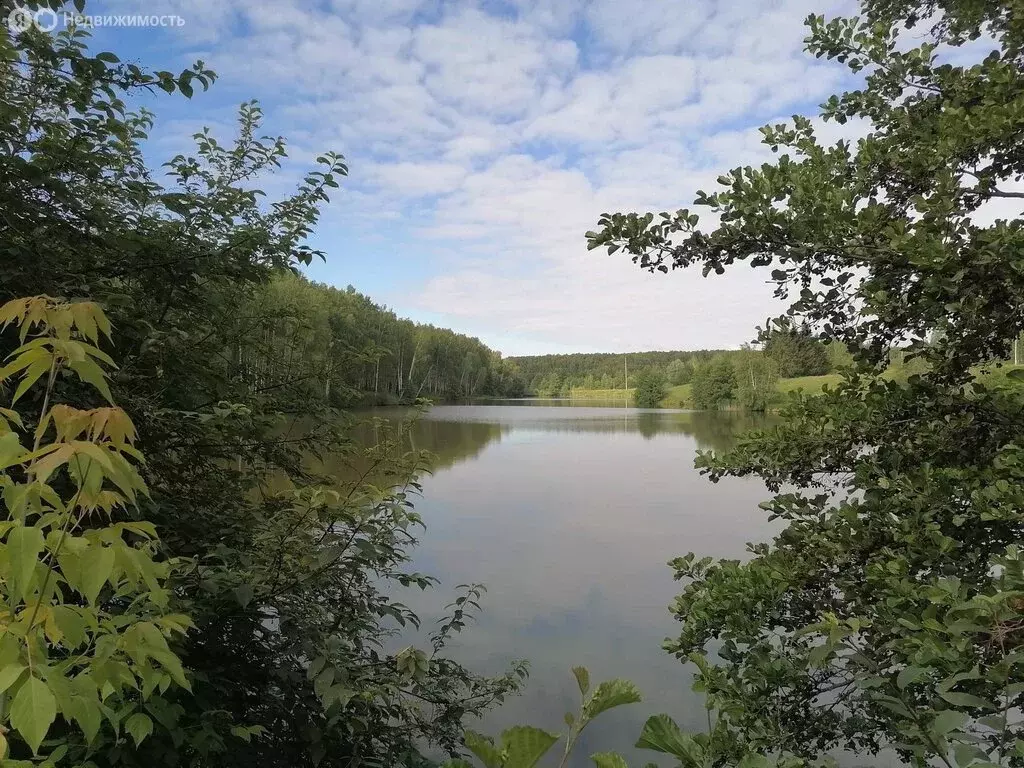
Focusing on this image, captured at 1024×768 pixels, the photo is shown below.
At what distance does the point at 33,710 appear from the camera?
77 cm

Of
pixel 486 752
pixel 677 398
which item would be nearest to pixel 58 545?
pixel 486 752

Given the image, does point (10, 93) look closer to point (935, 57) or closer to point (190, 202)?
point (190, 202)

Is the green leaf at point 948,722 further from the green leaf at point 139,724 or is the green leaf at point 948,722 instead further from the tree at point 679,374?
the tree at point 679,374

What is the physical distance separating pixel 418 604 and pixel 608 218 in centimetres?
494

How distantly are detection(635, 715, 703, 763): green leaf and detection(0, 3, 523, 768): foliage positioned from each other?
1.06 m

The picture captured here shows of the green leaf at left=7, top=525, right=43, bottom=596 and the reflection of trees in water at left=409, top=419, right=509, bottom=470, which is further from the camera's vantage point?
the reflection of trees in water at left=409, top=419, right=509, bottom=470

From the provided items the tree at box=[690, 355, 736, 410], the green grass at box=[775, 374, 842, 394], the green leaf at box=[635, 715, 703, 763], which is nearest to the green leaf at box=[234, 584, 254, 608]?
the green leaf at box=[635, 715, 703, 763]

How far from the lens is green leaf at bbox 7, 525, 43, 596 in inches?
28.5

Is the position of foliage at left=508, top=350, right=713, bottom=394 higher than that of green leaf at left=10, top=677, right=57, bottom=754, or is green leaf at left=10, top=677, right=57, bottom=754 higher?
foliage at left=508, top=350, right=713, bottom=394

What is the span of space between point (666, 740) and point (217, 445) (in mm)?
2584

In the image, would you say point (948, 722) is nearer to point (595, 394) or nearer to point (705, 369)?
point (705, 369)

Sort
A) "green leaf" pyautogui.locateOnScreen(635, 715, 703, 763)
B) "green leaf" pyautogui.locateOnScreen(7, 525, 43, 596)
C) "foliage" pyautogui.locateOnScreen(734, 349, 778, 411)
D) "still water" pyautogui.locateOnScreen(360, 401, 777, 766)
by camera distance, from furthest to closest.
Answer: "foliage" pyautogui.locateOnScreen(734, 349, 778, 411) → "still water" pyautogui.locateOnScreen(360, 401, 777, 766) → "green leaf" pyautogui.locateOnScreen(635, 715, 703, 763) → "green leaf" pyautogui.locateOnScreen(7, 525, 43, 596)

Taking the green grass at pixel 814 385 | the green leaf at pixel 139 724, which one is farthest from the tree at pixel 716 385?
the green leaf at pixel 139 724

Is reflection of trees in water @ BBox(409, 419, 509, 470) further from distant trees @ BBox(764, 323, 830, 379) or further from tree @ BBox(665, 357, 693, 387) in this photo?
tree @ BBox(665, 357, 693, 387)
